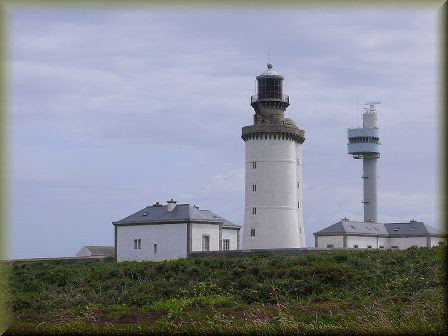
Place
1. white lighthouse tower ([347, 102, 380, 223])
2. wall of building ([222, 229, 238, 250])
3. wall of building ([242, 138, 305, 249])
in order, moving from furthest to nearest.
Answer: white lighthouse tower ([347, 102, 380, 223]) < wall of building ([222, 229, 238, 250]) < wall of building ([242, 138, 305, 249])

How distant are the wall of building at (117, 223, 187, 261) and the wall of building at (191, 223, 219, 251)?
1.52 feet

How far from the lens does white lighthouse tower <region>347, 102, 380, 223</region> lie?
65812 mm

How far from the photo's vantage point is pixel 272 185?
43469 millimetres

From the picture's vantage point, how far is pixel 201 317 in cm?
1873

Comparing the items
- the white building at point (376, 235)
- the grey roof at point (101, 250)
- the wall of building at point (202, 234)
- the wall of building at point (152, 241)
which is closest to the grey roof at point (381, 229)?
the white building at point (376, 235)

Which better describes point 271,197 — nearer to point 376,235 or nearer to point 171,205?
point 171,205

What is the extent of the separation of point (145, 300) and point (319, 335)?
14.4 meters

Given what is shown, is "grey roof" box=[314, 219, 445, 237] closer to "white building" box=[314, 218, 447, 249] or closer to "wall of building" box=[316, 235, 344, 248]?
"white building" box=[314, 218, 447, 249]

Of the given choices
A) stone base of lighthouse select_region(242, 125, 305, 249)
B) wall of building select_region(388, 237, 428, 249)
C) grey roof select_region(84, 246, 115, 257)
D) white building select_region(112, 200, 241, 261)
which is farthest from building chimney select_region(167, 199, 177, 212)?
wall of building select_region(388, 237, 428, 249)

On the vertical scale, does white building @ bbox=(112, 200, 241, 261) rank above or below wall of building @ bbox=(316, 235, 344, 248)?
above

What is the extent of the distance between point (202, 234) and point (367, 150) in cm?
3224

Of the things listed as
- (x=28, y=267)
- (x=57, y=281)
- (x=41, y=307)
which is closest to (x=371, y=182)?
(x=28, y=267)

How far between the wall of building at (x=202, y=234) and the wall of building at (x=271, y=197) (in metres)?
3.45

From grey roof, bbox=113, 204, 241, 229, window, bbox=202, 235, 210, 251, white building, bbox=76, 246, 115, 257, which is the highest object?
grey roof, bbox=113, 204, 241, 229
